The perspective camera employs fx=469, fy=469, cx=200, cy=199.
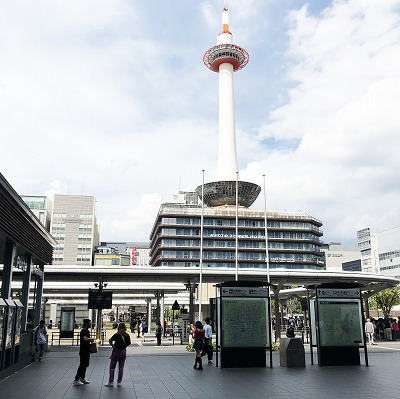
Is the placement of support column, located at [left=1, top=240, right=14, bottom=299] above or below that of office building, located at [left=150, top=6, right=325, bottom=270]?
below

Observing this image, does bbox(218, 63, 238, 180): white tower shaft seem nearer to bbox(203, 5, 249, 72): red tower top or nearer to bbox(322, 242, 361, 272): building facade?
bbox(203, 5, 249, 72): red tower top

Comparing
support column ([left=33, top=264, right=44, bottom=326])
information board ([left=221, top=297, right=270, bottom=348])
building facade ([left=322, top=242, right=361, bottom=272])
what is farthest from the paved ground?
building facade ([left=322, top=242, right=361, bottom=272])

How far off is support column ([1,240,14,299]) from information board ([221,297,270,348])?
24.8ft

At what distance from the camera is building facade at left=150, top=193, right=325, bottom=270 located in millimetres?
101250

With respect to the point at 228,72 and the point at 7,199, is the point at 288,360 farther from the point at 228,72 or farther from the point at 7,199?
the point at 228,72

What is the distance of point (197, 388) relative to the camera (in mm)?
11852

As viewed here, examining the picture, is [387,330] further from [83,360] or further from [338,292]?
[83,360]

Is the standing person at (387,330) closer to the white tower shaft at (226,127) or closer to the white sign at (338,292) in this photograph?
the white sign at (338,292)

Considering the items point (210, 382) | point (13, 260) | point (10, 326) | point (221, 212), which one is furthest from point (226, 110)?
point (210, 382)

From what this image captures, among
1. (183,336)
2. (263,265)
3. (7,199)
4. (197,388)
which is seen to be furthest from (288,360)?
(263,265)

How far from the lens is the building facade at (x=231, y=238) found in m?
101

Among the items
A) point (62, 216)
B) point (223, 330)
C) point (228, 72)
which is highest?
point (228, 72)

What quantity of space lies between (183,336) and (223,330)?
1564 cm

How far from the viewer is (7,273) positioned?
55.8 feet
